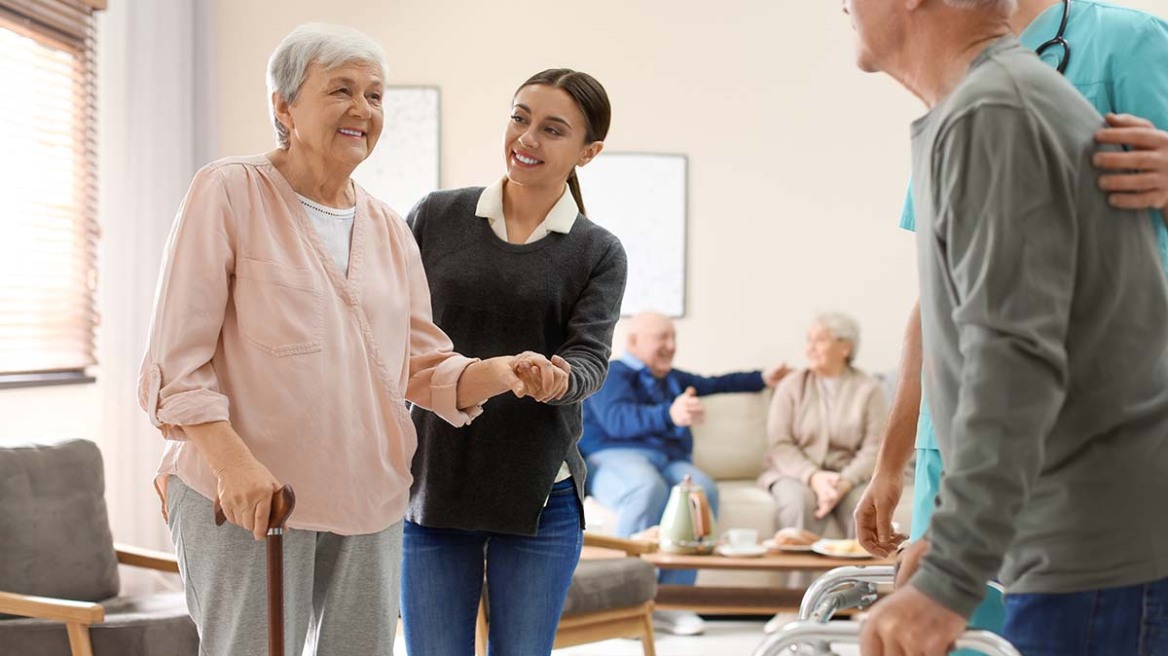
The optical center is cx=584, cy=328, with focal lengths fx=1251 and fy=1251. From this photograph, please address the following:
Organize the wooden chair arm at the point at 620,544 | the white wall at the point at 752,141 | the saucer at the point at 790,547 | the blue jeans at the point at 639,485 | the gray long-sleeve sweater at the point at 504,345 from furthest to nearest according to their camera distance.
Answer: the white wall at the point at 752,141, the blue jeans at the point at 639,485, the saucer at the point at 790,547, the wooden chair arm at the point at 620,544, the gray long-sleeve sweater at the point at 504,345

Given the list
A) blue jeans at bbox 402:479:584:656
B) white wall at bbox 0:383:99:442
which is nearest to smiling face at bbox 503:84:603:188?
blue jeans at bbox 402:479:584:656

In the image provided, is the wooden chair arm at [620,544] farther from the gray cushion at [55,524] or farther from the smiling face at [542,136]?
the smiling face at [542,136]

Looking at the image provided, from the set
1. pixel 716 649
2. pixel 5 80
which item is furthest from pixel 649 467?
pixel 5 80

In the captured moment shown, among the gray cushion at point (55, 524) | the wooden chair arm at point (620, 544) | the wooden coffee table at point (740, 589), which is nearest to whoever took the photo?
the gray cushion at point (55, 524)

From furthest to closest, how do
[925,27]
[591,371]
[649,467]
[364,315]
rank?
[649,467] < [591,371] < [364,315] < [925,27]

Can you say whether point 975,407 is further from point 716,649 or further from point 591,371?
point 716,649

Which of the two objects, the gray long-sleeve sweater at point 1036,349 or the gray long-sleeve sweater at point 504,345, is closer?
the gray long-sleeve sweater at point 1036,349

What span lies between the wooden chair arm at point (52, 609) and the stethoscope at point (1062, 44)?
2.33m

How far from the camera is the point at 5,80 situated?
165 inches

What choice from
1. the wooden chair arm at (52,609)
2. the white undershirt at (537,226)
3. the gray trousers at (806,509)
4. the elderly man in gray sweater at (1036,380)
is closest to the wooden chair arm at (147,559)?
the wooden chair arm at (52,609)

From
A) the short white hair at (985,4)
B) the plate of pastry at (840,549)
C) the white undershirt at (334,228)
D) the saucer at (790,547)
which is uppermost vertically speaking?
the short white hair at (985,4)

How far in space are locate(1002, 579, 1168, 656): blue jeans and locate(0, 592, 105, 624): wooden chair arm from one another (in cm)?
236

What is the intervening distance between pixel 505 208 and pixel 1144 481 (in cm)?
142

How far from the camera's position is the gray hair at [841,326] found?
577 centimetres
